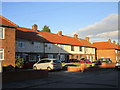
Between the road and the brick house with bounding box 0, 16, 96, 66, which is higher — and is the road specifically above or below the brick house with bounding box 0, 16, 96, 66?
below

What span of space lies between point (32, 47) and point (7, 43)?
37.1 ft

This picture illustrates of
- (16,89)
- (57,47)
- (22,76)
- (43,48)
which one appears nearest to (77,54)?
(57,47)

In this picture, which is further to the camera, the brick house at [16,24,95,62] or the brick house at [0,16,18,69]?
the brick house at [16,24,95,62]

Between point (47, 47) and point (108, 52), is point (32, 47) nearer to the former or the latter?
point (47, 47)

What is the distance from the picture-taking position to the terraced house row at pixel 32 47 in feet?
75.9

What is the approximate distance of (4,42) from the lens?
2291 centimetres

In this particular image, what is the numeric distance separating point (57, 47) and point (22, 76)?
26.5 meters

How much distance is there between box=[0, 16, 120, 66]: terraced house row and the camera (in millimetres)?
23141

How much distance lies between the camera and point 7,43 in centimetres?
2314

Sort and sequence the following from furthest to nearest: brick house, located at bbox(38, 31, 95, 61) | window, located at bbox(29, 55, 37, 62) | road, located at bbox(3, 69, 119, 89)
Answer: brick house, located at bbox(38, 31, 95, 61) < window, located at bbox(29, 55, 37, 62) < road, located at bbox(3, 69, 119, 89)

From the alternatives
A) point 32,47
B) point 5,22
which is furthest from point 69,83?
point 32,47

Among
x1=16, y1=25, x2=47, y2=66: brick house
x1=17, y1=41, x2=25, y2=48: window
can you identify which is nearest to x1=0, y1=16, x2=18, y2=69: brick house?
x1=16, y1=25, x2=47, y2=66: brick house

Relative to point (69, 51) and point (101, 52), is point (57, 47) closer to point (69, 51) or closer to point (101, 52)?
point (69, 51)

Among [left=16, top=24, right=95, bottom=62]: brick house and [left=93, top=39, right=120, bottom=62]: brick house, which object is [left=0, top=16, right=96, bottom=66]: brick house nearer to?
[left=16, top=24, right=95, bottom=62]: brick house
